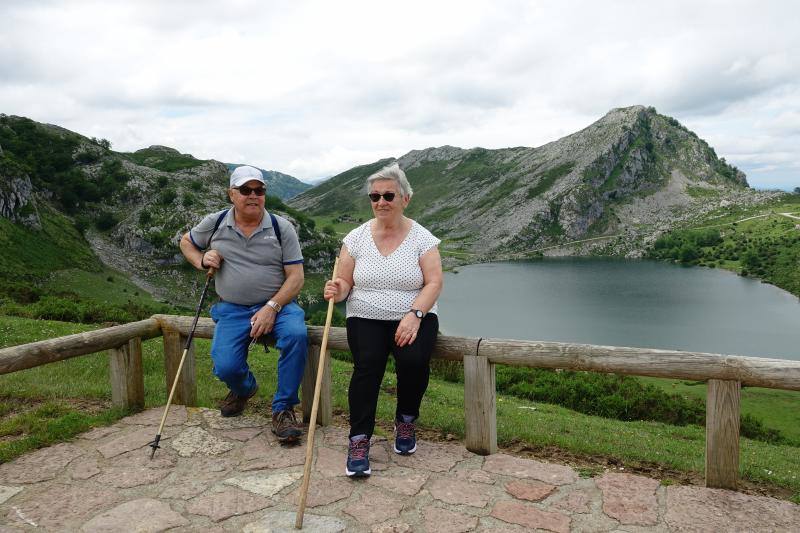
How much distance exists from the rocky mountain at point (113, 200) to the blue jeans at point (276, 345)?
76.8 m

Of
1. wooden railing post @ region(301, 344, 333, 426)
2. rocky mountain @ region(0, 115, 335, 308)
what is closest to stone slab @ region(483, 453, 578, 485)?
wooden railing post @ region(301, 344, 333, 426)

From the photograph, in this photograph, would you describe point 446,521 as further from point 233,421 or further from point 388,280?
point 233,421

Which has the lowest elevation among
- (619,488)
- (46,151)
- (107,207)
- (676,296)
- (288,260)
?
(676,296)

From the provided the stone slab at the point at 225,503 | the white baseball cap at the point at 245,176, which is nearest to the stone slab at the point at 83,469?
the stone slab at the point at 225,503

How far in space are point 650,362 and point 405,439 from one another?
2.35m

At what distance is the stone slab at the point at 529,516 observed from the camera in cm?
400

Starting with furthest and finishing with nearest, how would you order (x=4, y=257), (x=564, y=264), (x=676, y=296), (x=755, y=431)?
(x=564, y=264)
(x=676, y=296)
(x=4, y=257)
(x=755, y=431)

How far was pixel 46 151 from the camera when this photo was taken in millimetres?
104125

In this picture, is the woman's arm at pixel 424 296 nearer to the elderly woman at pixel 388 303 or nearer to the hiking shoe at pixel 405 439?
the elderly woman at pixel 388 303

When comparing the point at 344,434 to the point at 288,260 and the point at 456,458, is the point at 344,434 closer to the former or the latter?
the point at 456,458

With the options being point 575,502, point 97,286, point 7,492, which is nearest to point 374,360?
point 575,502

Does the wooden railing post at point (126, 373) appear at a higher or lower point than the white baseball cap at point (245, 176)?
lower

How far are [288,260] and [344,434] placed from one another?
6.43 feet

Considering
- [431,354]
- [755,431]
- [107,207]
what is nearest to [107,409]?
[431,354]
